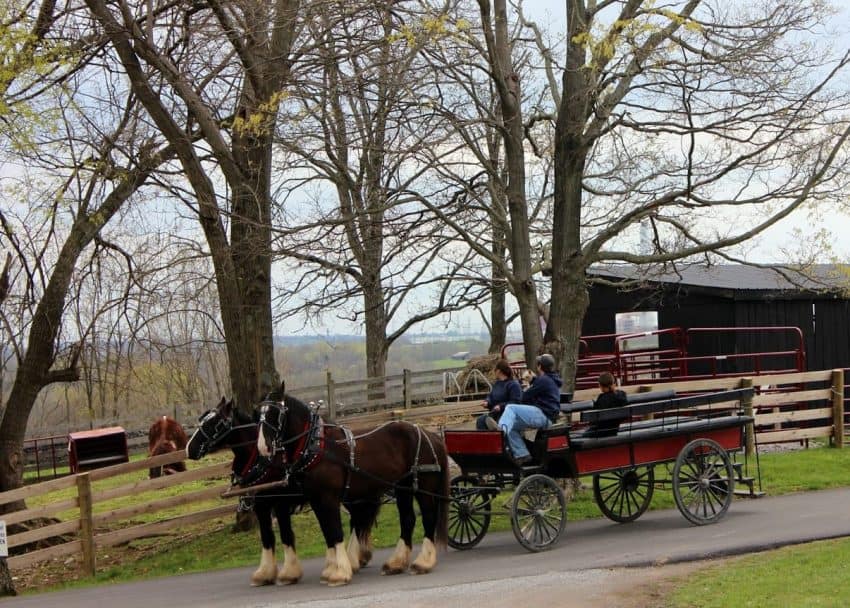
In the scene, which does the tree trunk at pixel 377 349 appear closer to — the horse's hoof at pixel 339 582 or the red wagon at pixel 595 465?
the red wagon at pixel 595 465

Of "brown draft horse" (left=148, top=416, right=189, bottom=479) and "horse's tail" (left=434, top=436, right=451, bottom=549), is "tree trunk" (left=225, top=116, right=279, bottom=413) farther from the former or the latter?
"brown draft horse" (left=148, top=416, right=189, bottom=479)

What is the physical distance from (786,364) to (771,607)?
16393 mm

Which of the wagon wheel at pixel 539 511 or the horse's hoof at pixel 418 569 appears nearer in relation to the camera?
the horse's hoof at pixel 418 569

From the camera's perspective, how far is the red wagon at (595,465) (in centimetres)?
1136

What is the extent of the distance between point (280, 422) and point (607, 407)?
4026 mm

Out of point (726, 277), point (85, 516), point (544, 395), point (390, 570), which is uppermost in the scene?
point (726, 277)

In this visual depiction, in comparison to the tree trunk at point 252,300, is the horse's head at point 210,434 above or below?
below

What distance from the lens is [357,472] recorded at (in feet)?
35.1

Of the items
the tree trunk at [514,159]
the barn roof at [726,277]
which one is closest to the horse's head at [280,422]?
the tree trunk at [514,159]

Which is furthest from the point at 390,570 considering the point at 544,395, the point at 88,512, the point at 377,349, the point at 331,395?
the point at 377,349

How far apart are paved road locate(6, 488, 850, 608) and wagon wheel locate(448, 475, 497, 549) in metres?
0.17

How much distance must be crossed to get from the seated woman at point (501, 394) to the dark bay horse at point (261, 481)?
1.77m

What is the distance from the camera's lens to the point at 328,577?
10.2m

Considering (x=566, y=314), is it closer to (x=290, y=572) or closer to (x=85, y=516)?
(x=290, y=572)
